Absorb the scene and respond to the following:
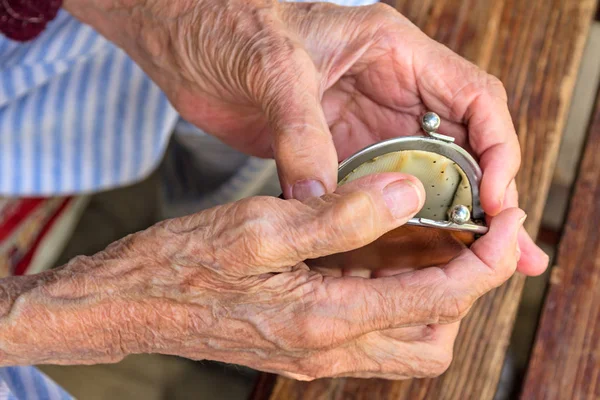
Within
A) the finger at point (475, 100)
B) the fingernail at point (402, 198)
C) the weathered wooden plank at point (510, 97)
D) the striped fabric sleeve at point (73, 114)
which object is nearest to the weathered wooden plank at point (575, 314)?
the weathered wooden plank at point (510, 97)

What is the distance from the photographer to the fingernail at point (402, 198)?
53 cm

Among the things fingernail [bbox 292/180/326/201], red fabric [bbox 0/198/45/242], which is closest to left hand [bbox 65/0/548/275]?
fingernail [bbox 292/180/326/201]

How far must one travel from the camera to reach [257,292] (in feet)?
1.90

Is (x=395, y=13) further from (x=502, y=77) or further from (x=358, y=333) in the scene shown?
(x=358, y=333)

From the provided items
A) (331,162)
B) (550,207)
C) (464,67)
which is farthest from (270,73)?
(550,207)

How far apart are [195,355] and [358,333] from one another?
0.59 feet

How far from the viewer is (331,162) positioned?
1.96 ft

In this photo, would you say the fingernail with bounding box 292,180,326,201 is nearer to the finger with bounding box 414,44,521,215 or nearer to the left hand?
the left hand

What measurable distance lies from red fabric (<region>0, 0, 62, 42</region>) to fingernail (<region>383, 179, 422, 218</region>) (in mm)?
612

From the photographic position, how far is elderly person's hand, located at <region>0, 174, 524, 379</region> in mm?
528

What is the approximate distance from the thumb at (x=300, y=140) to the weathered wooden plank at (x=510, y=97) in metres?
0.29

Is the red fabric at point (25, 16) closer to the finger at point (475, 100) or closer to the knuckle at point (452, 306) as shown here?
the finger at point (475, 100)

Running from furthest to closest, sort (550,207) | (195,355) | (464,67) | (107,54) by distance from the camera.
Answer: (550,207) < (107,54) < (464,67) < (195,355)

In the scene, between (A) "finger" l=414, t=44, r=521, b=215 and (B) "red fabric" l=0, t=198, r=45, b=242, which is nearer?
(A) "finger" l=414, t=44, r=521, b=215
